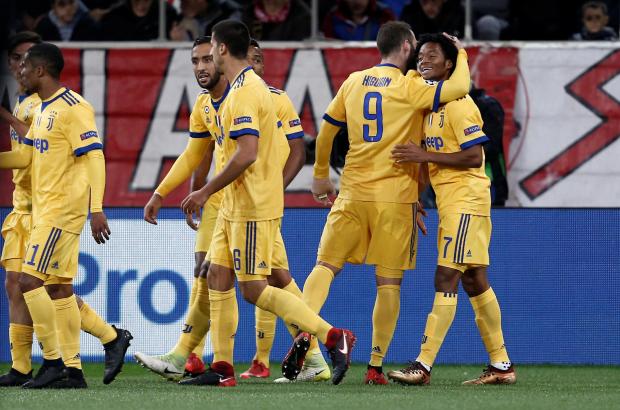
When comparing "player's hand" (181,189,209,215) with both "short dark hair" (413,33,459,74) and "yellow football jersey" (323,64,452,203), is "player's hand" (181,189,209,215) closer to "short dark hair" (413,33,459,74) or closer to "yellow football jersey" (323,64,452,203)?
"yellow football jersey" (323,64,452,203)

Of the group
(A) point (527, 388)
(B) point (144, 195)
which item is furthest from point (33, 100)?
(B) point (144, 195)

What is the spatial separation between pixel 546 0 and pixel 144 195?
14.7ft

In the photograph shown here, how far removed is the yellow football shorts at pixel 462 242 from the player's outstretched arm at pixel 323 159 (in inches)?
33.5

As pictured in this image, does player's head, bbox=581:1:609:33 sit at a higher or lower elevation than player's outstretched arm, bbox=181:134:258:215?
higher

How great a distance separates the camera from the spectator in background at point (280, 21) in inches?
Answer: 523

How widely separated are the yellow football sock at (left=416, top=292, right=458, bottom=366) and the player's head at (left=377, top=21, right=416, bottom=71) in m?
1.48

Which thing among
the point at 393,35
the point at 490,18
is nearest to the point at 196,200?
the point at 393,35

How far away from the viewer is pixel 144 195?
1303 centimetres

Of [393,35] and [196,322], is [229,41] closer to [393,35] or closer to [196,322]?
[393,35]

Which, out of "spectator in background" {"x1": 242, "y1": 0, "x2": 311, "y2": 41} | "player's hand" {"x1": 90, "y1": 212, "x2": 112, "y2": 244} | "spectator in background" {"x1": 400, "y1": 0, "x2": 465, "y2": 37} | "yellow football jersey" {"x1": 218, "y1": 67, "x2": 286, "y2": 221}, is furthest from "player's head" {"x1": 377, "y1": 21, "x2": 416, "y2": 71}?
"spectator in background" {"x1": 242, "y1": 0, "x2": 311, "y2": 41}

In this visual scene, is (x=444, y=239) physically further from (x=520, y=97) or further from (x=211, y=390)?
(x=520, y=97)

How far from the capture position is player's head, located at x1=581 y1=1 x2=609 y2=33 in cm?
1283

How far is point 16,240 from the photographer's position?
825 centimetres

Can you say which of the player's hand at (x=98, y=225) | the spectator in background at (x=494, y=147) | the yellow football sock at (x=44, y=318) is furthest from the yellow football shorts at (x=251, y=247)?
the spectator in background at (x=494, y=147)
